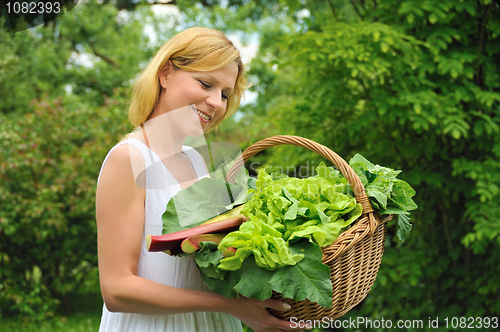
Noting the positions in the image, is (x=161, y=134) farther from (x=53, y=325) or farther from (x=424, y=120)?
(x=53, y=325)

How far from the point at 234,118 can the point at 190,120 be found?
6.85 meters

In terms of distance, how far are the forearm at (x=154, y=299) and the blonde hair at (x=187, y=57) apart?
2.20 ft

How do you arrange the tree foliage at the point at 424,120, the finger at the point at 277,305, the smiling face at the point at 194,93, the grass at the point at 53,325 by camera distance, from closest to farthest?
the finger at the point at 277,305
the smiling face at the point at 194,93
the tree foliage at the point at 424,120
the grass at the point at 53,325

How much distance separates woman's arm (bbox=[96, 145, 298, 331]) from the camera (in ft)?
3.97

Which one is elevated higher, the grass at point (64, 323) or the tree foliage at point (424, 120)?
the tree foliage at point (424, 120)

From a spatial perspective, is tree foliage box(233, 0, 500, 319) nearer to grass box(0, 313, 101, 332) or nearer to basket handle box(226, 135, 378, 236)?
basket handle box(226, 135, 378, 236)

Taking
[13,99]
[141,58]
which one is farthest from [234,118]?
[13,99]

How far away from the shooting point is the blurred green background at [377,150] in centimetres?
299

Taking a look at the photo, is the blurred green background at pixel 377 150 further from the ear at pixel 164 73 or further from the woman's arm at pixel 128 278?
the woman's arm at pixel 128 278

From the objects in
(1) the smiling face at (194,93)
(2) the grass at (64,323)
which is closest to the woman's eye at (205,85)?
(1) the smiling face at (194,93)

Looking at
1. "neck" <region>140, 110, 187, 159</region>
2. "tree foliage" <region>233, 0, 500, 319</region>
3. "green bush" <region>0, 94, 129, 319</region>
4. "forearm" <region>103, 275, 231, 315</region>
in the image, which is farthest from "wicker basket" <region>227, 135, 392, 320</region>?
"green bush" <region>0, 94, 129, 319</region>

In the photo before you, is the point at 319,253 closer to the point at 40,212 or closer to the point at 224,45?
the point at 224,45

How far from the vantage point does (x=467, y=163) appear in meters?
3.04

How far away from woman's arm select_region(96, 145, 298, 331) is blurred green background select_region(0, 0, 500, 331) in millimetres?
955
